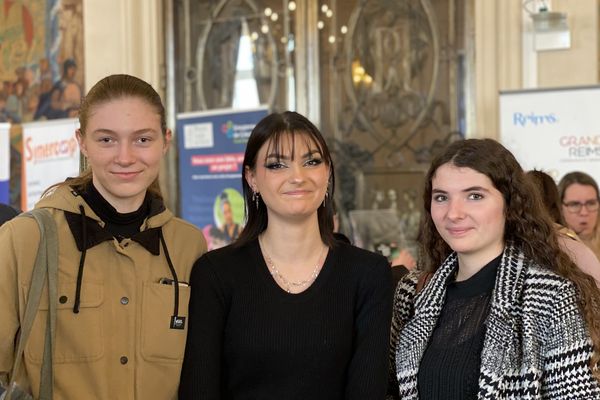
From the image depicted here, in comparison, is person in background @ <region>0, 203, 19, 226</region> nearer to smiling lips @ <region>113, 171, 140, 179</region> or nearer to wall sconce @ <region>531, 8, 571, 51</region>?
smiling lips @ <region>113, 171, 140, 179</region>

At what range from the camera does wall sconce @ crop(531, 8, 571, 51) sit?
666cm

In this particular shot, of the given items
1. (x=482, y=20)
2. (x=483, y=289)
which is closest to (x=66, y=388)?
(x=483, y=289)

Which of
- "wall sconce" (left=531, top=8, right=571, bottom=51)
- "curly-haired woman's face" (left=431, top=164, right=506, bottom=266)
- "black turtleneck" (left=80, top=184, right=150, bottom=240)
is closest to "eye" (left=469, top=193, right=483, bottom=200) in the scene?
"curly-haired woman's face" (left=431, top=164, right=506, bottom=266)

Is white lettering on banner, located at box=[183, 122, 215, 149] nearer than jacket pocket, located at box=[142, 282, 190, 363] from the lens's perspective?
No

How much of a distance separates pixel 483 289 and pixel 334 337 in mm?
525

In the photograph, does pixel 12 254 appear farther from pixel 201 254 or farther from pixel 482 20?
pixel 482 20

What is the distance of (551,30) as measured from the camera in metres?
6.73

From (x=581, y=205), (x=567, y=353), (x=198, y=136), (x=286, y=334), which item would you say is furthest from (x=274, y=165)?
(x=198, y=136)

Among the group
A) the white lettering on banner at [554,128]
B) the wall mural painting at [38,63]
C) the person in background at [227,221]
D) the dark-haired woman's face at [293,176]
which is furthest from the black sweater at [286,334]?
the wall mural painting at [38,63]

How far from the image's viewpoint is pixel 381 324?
2.66m

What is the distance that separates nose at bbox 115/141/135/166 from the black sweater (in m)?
0.42

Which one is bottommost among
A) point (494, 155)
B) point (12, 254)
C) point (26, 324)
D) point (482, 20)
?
point (26, 324)

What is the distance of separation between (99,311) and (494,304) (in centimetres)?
122

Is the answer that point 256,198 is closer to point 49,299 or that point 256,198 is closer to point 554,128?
point 49,299
